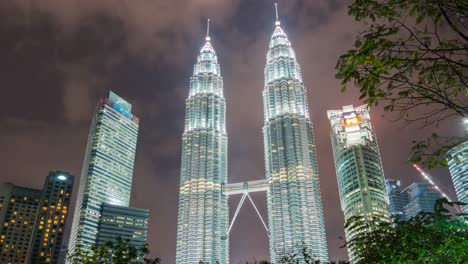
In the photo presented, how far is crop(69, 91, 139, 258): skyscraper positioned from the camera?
157 m

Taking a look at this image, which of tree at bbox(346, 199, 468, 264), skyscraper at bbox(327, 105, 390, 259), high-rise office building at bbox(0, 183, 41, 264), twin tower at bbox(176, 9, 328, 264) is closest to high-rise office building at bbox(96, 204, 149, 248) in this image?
twin tower at bbox(176, 9, 328, 264)

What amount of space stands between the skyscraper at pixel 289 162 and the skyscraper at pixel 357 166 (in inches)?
367

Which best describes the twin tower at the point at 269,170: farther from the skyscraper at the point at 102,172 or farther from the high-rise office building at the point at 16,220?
the high-rise office building at the point at 16,220

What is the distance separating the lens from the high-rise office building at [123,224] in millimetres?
154000

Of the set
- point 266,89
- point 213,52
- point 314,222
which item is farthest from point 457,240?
point 213,52

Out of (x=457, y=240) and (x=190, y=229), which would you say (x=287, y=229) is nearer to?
(x=190, y=229)

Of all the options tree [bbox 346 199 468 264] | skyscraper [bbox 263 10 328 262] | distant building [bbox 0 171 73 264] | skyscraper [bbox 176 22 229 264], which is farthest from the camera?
skyscraper [bbox 176 22 229 264]

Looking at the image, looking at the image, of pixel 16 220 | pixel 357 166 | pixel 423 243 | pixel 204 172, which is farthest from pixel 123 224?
pixel 423 243

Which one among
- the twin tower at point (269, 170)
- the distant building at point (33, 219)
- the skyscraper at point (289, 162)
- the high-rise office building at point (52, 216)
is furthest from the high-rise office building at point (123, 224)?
the skyscraper at point (289, 162)

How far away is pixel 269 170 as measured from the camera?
514ft

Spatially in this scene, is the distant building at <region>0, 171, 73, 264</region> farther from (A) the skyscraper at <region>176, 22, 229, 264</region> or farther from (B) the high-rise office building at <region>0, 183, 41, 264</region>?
(A) the skyscraper at <region>176, 22, 229, 264</region>

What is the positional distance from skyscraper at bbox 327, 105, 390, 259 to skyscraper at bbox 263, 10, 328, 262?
9.32 metres

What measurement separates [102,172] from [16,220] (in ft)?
123

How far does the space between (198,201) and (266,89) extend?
5611 centimetres
